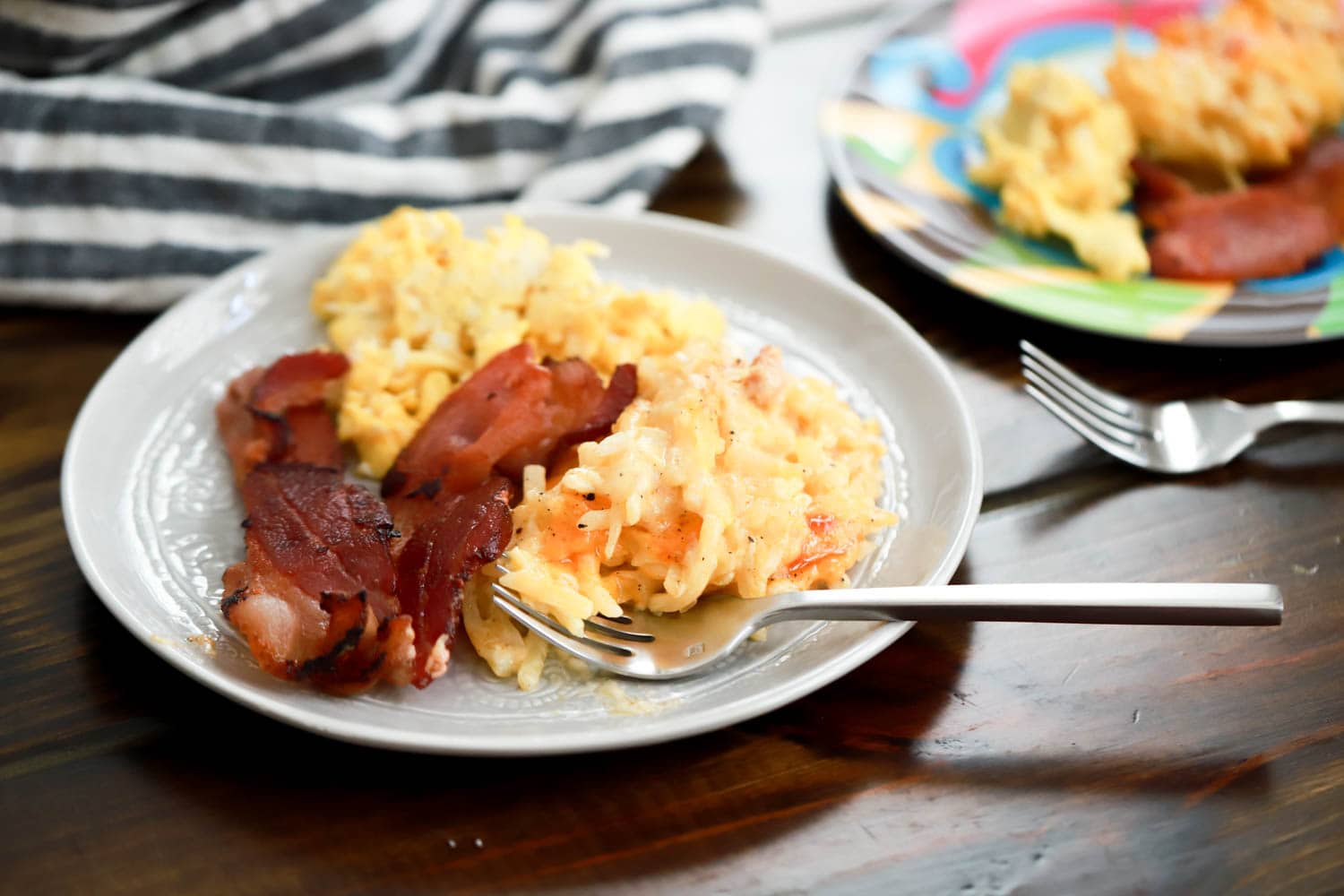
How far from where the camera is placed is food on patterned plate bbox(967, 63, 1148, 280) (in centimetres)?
261

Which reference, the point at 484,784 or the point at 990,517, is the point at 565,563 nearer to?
the point at 484,784

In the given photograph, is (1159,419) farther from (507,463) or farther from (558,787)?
(558,787)

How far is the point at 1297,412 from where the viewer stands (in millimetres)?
2223

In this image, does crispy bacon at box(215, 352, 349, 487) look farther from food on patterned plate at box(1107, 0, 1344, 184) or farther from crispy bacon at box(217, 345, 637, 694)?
food on patterned plate at box(1107, 0, 1344, 184)

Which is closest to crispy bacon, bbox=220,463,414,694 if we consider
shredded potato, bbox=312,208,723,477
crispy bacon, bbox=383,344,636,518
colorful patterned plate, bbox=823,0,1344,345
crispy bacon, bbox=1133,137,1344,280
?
crispy bacon, bbox=383,344,636,518

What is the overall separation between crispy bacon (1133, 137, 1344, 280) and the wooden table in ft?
2.08

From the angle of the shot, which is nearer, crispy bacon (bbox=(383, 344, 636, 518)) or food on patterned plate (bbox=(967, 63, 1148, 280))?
crispy bacon (bbox=(383, 344, 636, 518))

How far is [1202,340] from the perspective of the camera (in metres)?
2.37

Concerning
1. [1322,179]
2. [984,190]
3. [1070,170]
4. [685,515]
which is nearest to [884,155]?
[984,190]

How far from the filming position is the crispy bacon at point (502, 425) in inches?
79.4

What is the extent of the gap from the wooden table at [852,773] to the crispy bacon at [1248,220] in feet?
2.08

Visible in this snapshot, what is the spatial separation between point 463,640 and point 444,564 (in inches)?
5.0

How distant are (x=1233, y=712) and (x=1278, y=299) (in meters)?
1.07

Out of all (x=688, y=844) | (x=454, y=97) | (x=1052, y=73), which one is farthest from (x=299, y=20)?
(x=688, y=844)
